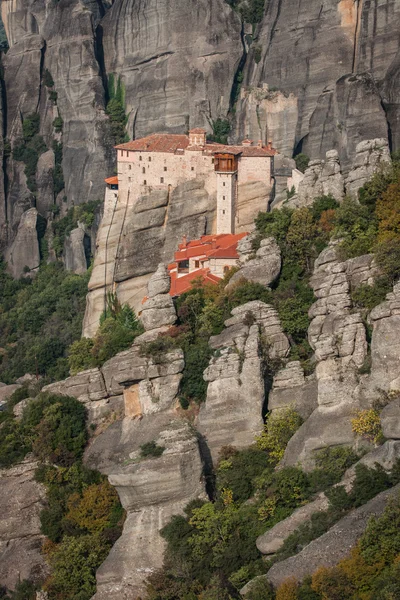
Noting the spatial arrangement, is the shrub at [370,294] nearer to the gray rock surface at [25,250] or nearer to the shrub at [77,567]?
the shrub at [77,567]

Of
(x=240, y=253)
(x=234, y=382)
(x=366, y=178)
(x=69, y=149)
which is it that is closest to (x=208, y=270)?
(x=240, y=253)

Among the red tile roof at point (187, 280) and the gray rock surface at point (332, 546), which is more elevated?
the red tile roof at point (187, 280)

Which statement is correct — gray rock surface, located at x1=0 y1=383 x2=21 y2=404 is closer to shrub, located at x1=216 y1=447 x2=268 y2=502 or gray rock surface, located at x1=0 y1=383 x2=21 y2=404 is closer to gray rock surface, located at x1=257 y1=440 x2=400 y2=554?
shrub, located at x1=216 y1=447 x2=268 y2=502

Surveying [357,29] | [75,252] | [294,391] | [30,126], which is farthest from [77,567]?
[30,126]

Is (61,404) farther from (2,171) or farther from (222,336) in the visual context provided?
(2,171)

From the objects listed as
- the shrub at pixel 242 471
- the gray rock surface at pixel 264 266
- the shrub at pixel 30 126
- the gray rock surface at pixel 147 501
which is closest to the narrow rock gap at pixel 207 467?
the shrub at pixel 242 471

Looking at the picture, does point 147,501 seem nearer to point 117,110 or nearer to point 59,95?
point 117,110
